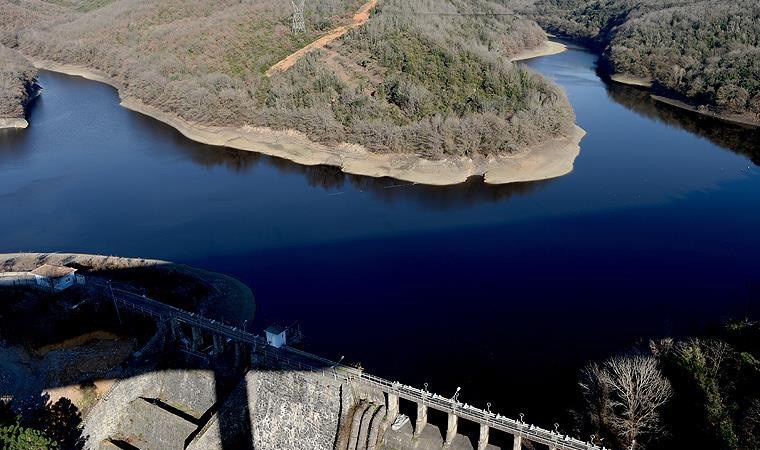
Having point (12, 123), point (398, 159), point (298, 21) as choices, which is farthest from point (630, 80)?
point (12, 123)

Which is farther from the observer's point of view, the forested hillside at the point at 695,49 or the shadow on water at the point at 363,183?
the forested hillside at the point at 695,49

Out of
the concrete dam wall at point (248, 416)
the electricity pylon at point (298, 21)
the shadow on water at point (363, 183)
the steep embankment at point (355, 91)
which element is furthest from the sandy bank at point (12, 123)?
the concrete dam wall at point (248, 416)

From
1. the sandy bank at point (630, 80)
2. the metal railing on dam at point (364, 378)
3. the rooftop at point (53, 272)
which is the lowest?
the rooftop at point (53, 272)

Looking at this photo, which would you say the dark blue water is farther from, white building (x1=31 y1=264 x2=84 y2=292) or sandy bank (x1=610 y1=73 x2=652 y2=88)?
sandy bank (x1=610 y1=73 x2=652 y2=88)

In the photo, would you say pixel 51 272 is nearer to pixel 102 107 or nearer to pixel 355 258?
pixel 355 258

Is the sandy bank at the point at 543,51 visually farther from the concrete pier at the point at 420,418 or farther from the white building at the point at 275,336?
the concrete pier at the point at 420,418

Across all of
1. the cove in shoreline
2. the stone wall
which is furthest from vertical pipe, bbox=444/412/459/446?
the cove in shoreline

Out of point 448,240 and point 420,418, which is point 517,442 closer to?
point 420,418
